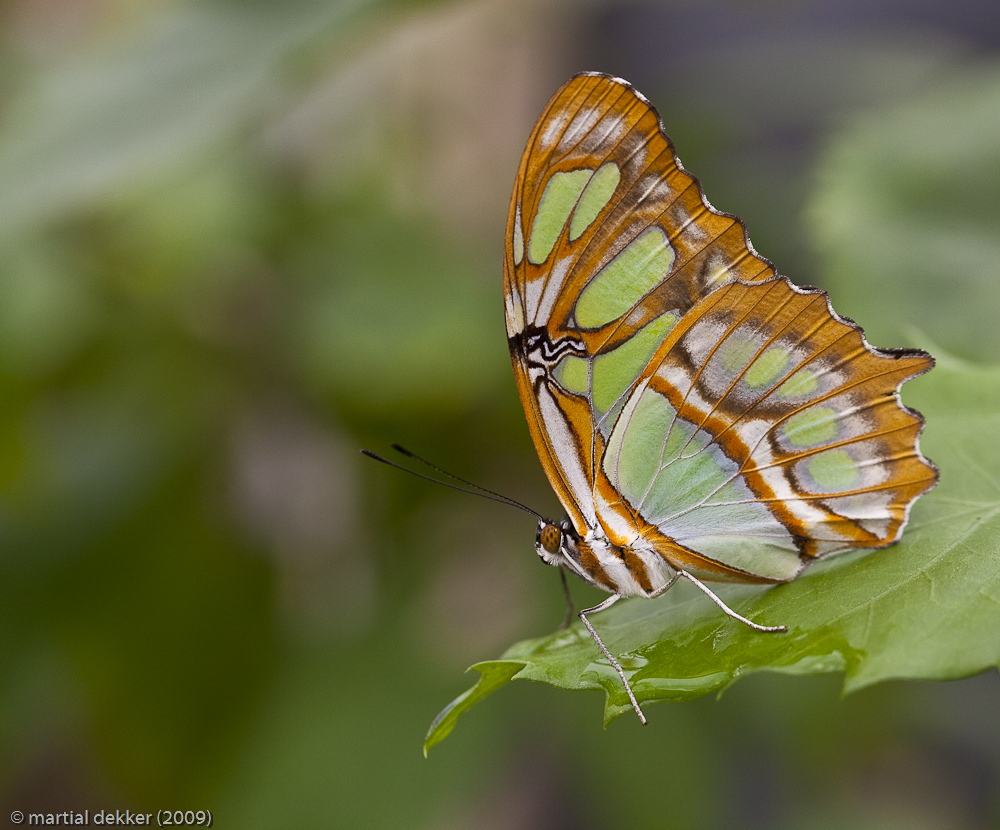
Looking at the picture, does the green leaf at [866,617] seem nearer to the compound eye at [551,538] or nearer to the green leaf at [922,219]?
the compound eye at [551,538]

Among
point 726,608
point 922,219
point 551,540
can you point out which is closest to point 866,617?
point 726,608

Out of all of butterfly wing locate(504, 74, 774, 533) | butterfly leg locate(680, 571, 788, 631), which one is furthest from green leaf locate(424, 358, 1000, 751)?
butterfly wing locate(504, 74, 774, 533)

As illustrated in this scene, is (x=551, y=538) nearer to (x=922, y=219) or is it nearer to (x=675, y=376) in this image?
(x=675, y=376)

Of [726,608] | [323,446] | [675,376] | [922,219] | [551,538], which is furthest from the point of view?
[323,446]

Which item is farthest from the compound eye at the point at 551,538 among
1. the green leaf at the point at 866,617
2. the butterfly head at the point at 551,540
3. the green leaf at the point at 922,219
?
the green leaf at the point at 922,219

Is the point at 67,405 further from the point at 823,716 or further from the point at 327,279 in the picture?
the point at 823,716
